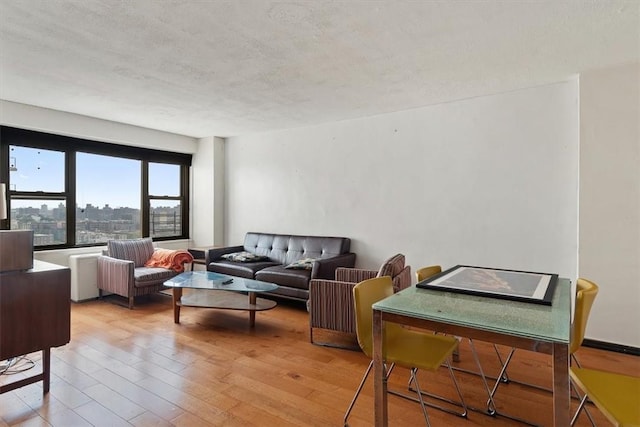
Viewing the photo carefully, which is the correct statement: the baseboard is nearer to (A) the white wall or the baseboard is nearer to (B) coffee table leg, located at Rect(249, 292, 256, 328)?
(A) the white wall

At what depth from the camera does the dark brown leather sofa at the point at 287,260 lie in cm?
412

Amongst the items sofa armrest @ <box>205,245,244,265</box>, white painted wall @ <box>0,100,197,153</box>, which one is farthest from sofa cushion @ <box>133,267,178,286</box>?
white painted wall @ <box>0,100,197,153</box>

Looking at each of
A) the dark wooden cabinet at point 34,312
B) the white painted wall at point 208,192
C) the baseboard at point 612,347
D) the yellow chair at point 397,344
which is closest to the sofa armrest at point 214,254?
the white painted wall at point 208,192

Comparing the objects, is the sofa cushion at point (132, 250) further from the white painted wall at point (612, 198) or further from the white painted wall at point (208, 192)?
the white painted wall at point (612, 198)

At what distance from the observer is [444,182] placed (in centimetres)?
407

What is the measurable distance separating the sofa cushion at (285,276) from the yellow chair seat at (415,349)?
194 centimetres

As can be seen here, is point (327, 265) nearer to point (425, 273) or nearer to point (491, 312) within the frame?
point (425, 273)

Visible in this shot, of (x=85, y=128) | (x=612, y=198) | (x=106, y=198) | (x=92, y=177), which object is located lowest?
(x=612, y=198)

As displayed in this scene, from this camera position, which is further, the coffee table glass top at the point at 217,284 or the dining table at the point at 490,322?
the coffee table glass top at the point at 217,284

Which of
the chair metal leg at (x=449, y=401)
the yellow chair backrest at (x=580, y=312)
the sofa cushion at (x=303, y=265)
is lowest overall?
the chair metal leg at (x=449, y=401)

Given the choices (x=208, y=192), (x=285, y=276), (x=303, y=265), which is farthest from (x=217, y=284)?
(x=208, y=192)

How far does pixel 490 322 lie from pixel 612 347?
2.59 m

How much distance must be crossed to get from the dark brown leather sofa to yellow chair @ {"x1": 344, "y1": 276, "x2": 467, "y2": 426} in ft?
6.31

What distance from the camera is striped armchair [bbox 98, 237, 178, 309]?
13.9 ft
